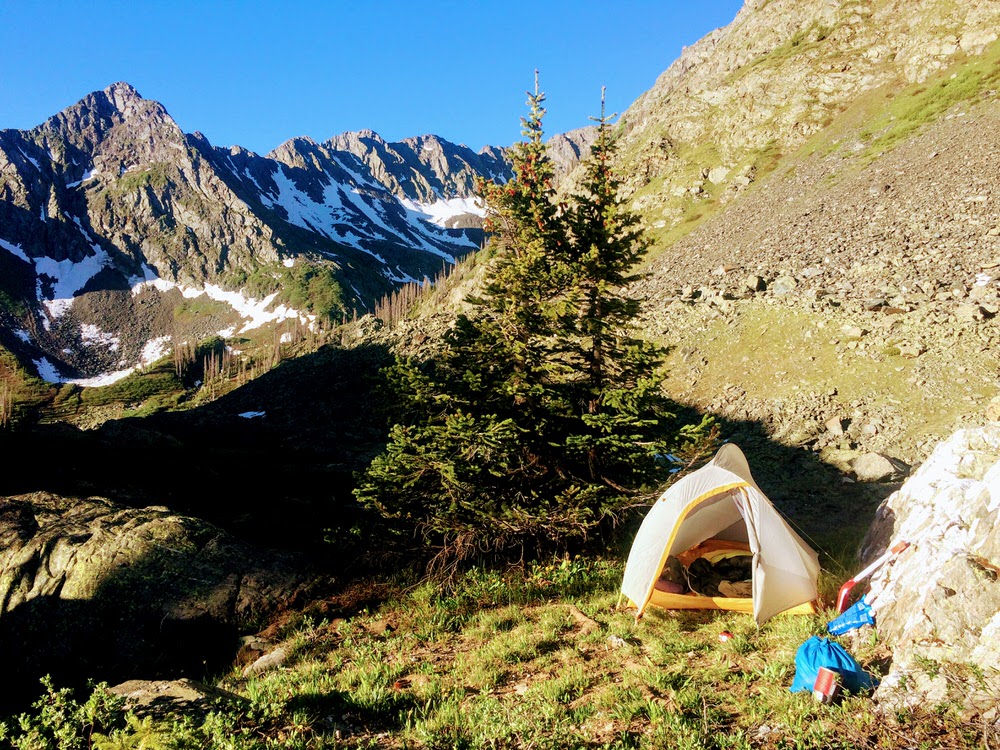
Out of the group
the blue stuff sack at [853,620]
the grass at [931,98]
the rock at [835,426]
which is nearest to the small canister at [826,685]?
the blue stuff sack at [853,620]

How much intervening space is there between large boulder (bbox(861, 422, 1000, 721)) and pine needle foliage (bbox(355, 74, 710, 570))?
12.3 ft

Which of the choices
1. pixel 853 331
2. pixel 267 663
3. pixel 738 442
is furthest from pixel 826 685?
pixel 853 331

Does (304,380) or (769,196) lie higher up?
(769,196)

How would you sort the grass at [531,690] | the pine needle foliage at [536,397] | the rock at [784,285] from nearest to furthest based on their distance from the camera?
the grass at [531,690]
the pine needle foliage at [536,397]
the rock at [784,285]

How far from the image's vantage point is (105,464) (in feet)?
52.9

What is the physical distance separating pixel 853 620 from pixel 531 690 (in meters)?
4.90

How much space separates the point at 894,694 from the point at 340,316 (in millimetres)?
201050

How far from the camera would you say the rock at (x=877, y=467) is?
676 inches

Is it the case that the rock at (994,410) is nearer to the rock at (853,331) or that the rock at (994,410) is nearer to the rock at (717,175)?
the rock at (853,331)

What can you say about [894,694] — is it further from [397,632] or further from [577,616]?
[397,632]

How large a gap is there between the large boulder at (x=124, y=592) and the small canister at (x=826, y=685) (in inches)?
342

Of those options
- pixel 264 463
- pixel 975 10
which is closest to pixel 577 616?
pixel 264 463

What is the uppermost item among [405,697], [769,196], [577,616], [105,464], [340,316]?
[340,316]

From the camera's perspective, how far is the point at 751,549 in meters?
9.72
